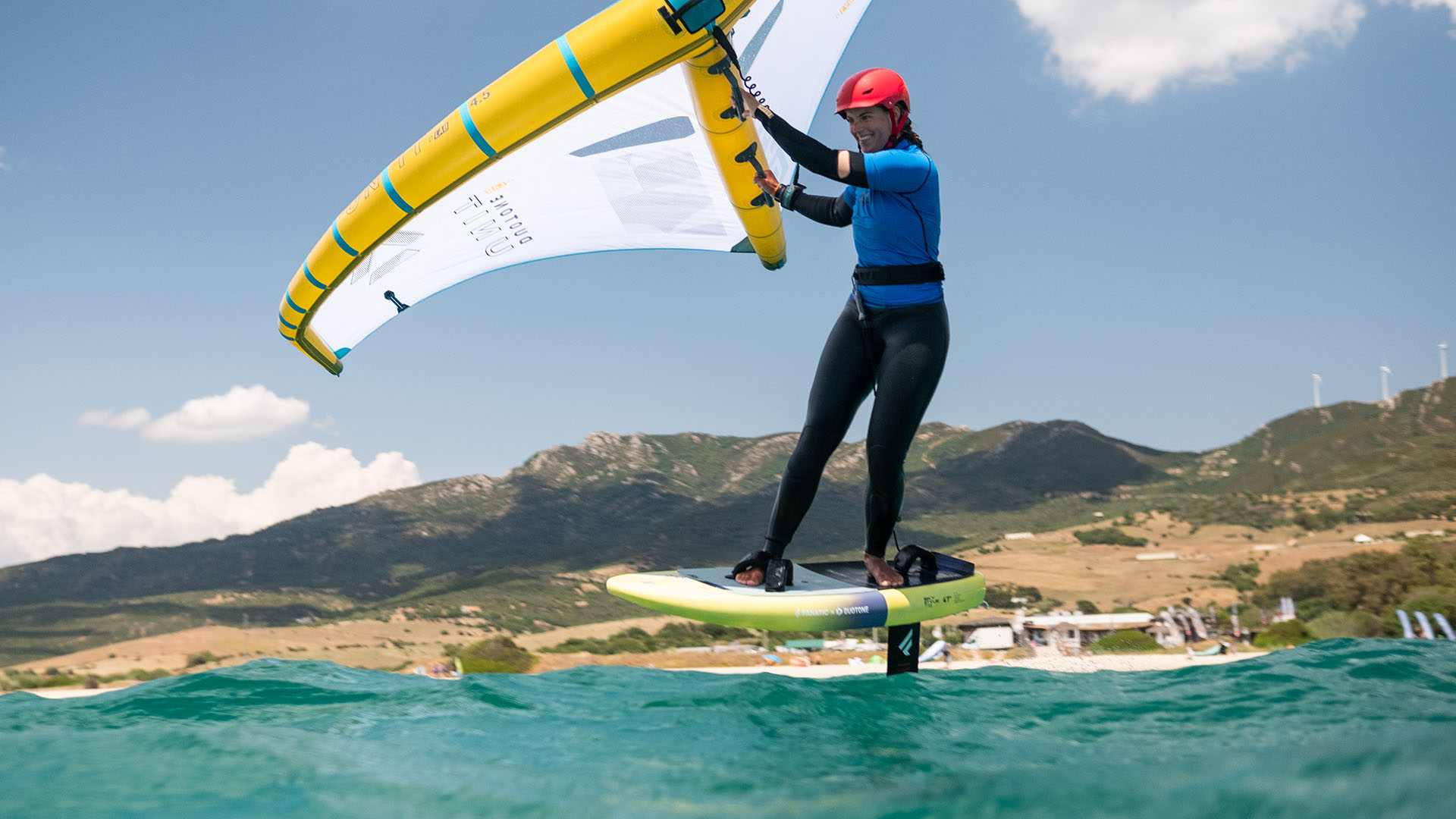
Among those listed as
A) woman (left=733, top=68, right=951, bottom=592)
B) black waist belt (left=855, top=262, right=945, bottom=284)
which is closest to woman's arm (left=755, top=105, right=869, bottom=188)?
woman (left=733, top=68, right=951, bottom=592)

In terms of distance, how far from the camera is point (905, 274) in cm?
355

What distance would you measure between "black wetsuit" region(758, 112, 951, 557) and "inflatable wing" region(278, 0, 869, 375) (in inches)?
21.0

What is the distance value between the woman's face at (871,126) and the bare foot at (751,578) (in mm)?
1938

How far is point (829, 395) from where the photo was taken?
3.67 meters

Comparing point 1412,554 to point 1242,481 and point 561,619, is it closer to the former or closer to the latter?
point 561,619

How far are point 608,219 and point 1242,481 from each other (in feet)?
203

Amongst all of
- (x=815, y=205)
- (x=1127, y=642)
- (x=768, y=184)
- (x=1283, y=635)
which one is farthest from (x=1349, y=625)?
(x=768, y=184)

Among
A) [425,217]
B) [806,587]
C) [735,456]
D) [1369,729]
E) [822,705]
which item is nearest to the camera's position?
[1369,729]

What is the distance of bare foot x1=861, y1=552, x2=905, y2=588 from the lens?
11.7 ft

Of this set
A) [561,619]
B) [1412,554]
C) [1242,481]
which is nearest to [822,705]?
[561,619]

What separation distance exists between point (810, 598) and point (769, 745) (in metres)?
0.63

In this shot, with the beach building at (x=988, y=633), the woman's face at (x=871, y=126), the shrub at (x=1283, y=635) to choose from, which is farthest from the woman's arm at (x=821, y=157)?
the shrub at (x=1283, y=635)

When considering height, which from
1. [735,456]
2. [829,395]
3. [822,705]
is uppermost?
[735,456]

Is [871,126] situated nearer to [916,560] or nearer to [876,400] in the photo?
[876,400]
